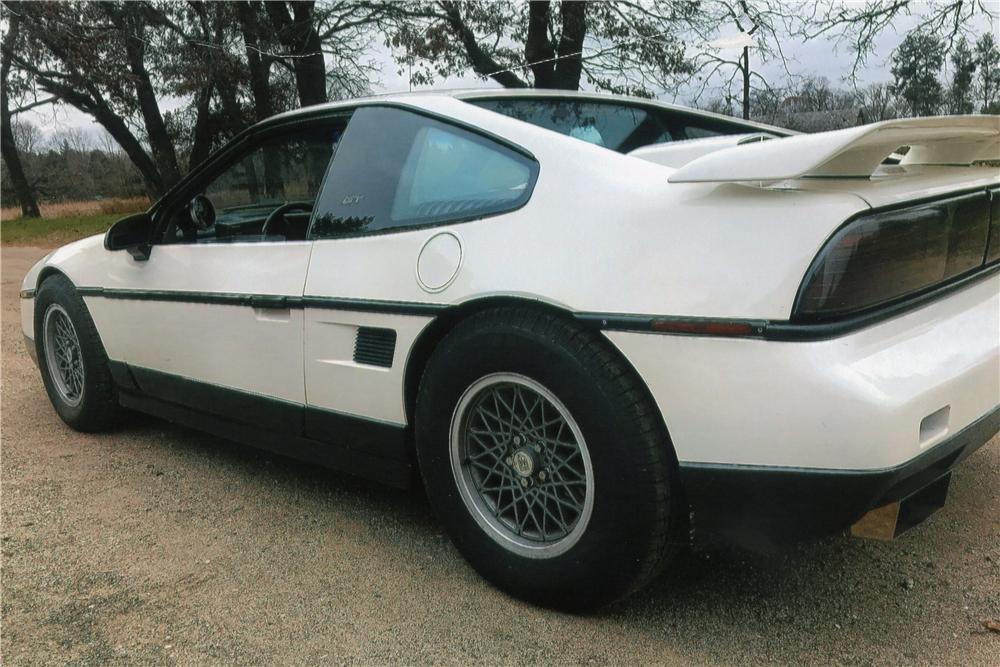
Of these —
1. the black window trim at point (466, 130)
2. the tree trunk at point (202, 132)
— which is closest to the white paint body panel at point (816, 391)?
the black window trim at point (466, 130)

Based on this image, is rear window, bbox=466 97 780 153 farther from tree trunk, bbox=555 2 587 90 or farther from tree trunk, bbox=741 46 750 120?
tree trunk, bbox=555 2 587 90

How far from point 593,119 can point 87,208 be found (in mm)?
24010

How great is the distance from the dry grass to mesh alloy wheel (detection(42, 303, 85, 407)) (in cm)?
1509

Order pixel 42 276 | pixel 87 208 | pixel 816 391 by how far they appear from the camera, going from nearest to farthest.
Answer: pixel 816 391 → pixel 42 276 → pixel 87 208

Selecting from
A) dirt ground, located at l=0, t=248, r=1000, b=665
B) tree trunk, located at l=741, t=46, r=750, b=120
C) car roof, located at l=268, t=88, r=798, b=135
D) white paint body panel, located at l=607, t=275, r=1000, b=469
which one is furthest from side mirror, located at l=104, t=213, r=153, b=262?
tree trunk, located at l=741, t=46, r=750, b=120

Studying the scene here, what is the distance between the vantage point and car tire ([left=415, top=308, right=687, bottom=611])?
212 cm

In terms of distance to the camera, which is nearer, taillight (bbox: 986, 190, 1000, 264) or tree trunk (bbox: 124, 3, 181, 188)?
taillight (bbox: 986, 190, 1000, 264)

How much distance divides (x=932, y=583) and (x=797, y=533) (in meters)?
0.79

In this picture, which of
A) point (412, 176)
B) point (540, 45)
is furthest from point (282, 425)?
point (540, 45)

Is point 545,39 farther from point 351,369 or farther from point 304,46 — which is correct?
point 351,369

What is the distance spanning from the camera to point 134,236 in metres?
3.71

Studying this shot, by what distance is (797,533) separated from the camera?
6.61 feet

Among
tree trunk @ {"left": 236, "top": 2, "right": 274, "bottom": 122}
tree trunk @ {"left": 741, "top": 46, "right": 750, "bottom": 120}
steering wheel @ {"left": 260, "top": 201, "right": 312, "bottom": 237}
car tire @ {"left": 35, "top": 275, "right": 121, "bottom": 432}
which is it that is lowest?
car tire @ {"left": 35, "top": 275, "right": 121, "bottom": 432}

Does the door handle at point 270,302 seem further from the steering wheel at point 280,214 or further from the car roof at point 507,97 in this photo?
the car roof at point 507,97
